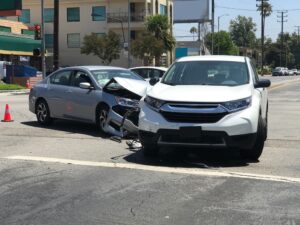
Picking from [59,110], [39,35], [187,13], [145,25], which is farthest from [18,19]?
[59,110]

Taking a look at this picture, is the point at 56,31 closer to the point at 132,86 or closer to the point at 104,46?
the point at 132,86

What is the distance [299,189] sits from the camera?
23.4 feet

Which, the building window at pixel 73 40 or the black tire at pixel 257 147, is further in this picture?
the building window at pixel 73 40

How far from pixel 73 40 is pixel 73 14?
3328 mm

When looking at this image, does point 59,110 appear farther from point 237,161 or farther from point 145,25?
point 145,25

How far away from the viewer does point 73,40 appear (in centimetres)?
7356

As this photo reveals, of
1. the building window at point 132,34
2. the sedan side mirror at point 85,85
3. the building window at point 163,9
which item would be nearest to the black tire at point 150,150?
the sedan side mirror at point 85,85

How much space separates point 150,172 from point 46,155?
235cm

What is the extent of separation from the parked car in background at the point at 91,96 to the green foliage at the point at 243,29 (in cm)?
16928

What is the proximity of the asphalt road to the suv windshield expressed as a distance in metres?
1.25

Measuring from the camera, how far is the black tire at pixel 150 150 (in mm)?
8898

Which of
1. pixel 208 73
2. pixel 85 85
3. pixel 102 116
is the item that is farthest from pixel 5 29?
pixel 208 73

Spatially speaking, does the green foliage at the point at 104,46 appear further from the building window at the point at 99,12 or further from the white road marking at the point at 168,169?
the white road marking at the point at 168,169

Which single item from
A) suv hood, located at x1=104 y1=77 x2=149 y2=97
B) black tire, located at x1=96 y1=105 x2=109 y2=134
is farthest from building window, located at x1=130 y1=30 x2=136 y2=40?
suv hood, located at x1=104 y1=77 x2=149 y2=97
